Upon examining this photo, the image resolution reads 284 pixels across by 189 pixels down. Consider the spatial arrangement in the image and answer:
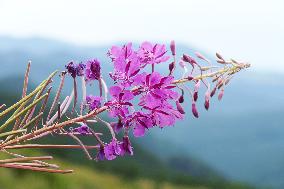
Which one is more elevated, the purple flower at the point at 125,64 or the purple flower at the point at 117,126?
the purple flower at the point at 125,64

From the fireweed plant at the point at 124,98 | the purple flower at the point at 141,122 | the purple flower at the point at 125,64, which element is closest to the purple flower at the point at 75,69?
the fireweed plant at the point at 124,98

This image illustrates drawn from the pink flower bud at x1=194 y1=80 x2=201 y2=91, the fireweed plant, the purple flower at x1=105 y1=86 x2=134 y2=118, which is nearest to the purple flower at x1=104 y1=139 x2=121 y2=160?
the fireweed plant

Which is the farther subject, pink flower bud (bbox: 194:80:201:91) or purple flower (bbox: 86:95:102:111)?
purple flower (bbox: 86:95:102:111)

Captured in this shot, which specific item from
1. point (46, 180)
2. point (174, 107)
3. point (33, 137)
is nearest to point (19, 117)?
point (33, 137)

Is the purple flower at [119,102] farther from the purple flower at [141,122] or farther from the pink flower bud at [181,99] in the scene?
the pink flower bud at [181,99]

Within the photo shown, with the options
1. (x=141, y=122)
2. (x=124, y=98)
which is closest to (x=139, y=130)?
(x=141, y=122)

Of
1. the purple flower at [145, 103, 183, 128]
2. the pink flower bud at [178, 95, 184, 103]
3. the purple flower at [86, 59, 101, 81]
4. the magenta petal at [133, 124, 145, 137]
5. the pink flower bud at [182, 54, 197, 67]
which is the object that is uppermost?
the pink flower bud at [182, 54, 197, 67]

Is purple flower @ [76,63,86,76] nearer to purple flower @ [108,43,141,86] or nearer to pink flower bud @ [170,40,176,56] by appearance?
purple flower @ [108,43,141,86]
